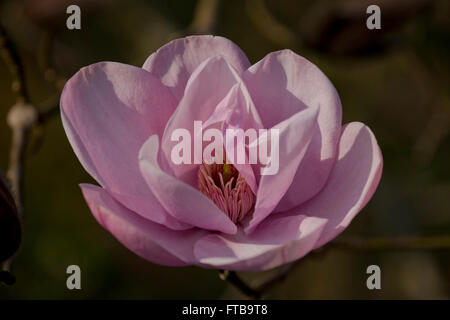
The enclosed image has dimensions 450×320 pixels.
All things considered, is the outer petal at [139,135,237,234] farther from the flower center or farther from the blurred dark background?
the blurred dark background

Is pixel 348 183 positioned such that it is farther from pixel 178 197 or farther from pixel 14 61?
pixel 14 61

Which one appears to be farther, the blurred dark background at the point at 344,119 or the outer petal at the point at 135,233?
the blurred dark background at the point at 344,119

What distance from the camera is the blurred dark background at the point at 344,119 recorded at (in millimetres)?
1269

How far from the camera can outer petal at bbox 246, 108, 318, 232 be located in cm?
61

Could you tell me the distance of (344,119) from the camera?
66.1 inches

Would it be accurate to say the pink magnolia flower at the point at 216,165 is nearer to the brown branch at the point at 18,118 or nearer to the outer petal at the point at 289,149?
the outer petal at the point at 289,149

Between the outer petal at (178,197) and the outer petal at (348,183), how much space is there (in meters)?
0.09

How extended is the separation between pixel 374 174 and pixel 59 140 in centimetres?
135

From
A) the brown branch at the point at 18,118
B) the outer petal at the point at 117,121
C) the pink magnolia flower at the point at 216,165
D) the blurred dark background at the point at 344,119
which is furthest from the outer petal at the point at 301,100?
the blurred dark background at the point at 344,119

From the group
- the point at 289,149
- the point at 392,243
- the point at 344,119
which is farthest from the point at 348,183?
the point at 344,119

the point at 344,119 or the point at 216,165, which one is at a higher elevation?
the point at 344,119

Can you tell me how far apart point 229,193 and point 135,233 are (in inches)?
6.3
